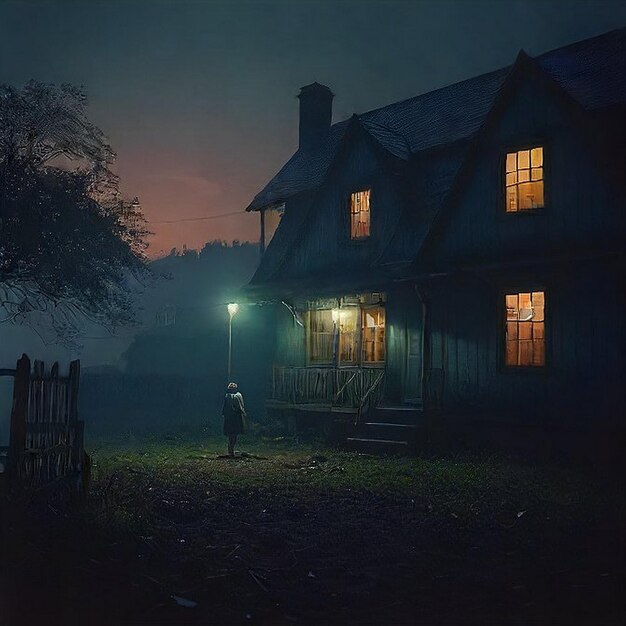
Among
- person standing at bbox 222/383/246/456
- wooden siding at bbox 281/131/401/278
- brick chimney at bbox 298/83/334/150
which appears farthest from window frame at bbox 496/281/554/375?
brick chimney at bbox 298/83/334/150

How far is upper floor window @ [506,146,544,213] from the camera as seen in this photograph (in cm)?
1591

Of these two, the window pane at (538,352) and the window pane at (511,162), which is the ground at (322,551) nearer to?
the window pane at (538,352)

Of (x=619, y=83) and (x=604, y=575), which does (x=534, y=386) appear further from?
(x=604, y=575)

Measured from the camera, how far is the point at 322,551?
8570 millimetres

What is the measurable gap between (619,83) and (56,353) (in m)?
71.2

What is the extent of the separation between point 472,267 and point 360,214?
5.39 meters

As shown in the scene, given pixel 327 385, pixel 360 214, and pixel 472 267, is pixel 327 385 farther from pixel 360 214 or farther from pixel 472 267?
pixel 472 267

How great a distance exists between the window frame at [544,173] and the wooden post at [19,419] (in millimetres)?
11224

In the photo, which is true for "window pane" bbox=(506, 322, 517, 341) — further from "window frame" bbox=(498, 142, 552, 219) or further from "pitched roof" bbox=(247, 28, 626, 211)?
"pitched roof" bbox=(247, 28, 626, 211)

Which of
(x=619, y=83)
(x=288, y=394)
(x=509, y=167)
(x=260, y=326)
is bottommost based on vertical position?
(x=288, y=394)

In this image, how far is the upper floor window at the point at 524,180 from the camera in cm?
1591

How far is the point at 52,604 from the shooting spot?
6.30m

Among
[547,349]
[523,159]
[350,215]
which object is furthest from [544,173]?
[350,215]

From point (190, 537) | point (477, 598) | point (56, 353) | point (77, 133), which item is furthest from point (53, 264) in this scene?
point (56, 353)
